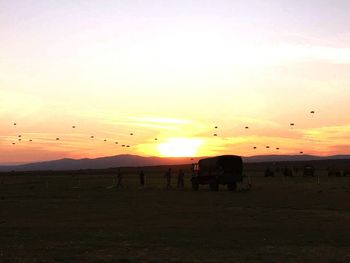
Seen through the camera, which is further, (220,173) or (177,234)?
(220,173)

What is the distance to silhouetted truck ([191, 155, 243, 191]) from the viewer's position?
4903 cm

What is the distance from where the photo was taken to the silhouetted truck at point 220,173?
1930 inches

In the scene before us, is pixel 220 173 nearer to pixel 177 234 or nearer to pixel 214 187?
pixel 214 187

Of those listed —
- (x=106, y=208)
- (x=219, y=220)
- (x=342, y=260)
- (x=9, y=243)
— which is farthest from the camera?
(x=106, y=208)

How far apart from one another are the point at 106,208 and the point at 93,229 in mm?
9628

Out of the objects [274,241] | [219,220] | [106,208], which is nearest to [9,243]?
[274,241]

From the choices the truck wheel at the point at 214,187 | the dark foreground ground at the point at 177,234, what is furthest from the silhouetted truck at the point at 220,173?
the dark foreground ground at the point at 177,234

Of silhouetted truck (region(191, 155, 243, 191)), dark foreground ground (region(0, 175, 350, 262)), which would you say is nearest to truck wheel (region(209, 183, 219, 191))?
silhouetted truck (region(191, 155, 243, 191))

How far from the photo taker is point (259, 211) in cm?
2597

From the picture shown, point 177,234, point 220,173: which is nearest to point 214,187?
point 220,173

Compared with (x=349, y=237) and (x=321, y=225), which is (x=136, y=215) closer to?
(x=321, y=225)

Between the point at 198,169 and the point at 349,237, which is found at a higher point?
the point at 198,169

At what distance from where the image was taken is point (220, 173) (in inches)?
1939

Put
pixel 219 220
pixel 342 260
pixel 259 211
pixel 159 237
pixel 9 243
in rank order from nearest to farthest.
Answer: pixel 342 260 → pixel 9 243 → pixel 159 237 → pixel 219 220 → pixel 259 211
